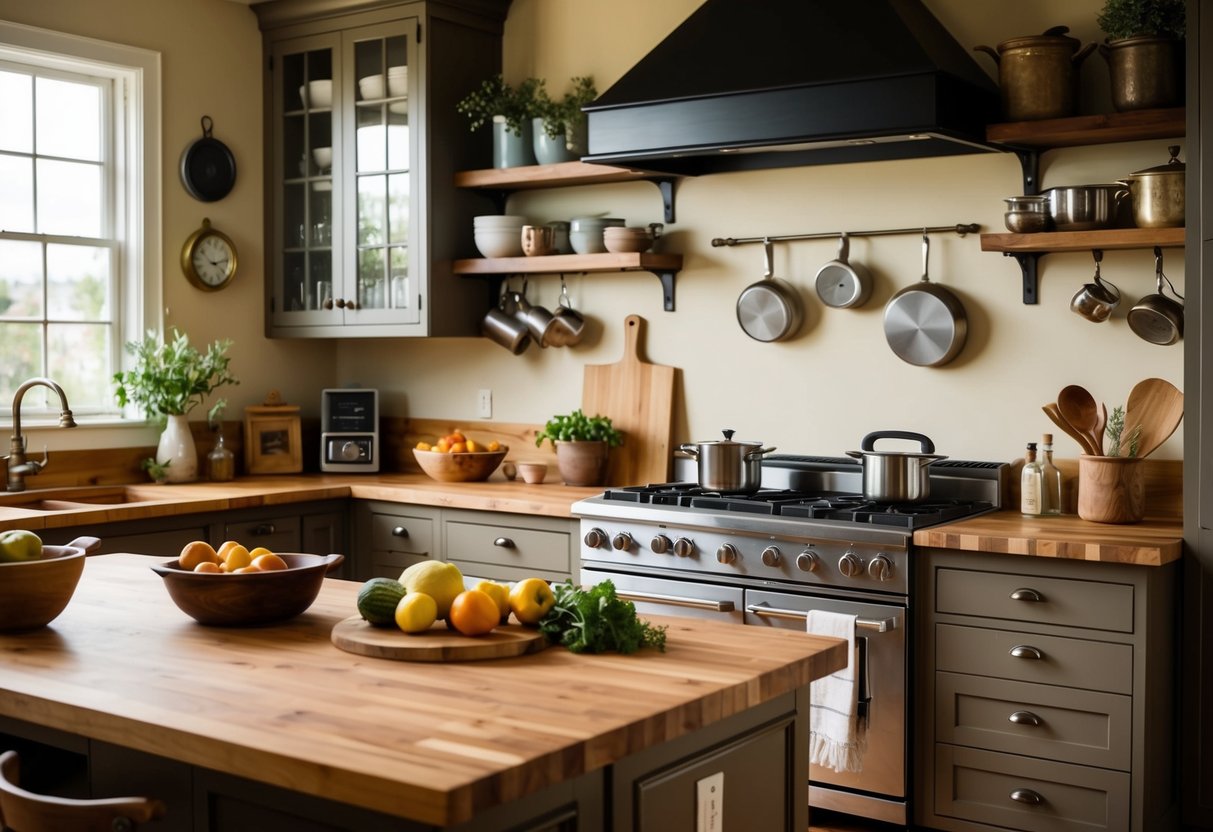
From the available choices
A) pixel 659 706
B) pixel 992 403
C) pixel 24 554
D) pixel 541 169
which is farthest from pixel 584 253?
pixel 659 706

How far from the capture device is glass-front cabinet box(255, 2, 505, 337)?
488 cm

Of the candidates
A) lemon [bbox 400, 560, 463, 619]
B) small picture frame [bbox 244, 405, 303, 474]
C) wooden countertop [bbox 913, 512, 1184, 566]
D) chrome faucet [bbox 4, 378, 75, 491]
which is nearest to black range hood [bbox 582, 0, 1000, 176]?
wooden countertop [bbox 913, 512, 1184, 566]

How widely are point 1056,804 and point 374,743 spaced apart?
7.61ft

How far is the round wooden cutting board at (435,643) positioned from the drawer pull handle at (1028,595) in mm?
1608

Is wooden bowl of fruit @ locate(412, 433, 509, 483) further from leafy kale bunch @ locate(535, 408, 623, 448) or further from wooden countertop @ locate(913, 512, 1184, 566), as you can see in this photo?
wooden countertop @ locate(913, 512, 1184, 566)

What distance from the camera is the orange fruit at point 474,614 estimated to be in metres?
2.16

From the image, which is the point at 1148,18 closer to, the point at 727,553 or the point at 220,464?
the point at 727,553

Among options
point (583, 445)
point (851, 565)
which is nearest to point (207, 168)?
point (583, 445)

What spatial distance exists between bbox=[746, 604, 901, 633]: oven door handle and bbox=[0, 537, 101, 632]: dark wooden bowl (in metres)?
1.93

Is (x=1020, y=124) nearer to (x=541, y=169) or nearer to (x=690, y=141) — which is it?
(x=690, y=141)

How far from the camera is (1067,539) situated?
10.9ft

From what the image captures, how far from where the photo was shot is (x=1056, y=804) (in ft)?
11.1

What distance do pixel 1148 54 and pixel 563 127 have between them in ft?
6.51

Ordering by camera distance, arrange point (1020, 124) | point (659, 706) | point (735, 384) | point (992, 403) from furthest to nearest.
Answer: point (735, 384) < point (992, 403) < point (1020, 124) < point (659, 706)
